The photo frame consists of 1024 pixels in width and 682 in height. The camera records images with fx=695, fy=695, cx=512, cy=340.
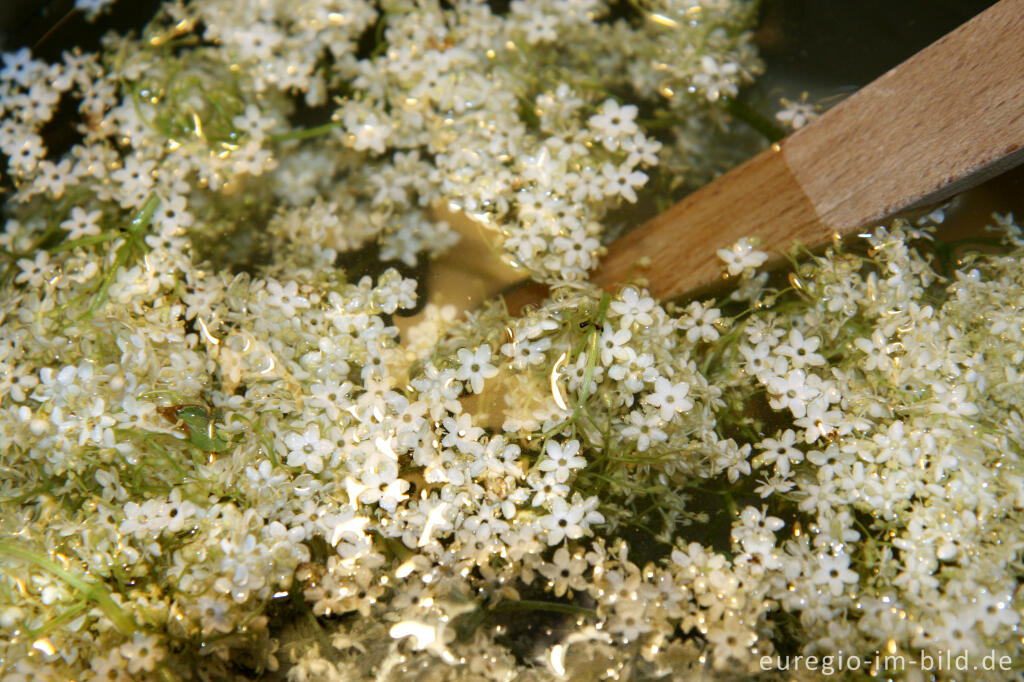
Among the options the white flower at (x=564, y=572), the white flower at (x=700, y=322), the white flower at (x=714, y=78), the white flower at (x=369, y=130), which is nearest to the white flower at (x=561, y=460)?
the white flower at (x=564, y=572)

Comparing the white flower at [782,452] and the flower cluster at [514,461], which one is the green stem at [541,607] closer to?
the flower cluster at [514,461]

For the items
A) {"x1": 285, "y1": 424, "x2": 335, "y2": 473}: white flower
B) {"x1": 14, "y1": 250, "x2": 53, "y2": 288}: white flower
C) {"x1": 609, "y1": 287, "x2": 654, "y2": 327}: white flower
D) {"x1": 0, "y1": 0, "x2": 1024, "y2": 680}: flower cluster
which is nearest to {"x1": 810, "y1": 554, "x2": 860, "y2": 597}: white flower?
{"x1": 0, "y1": 0, "x2": 1024, "y2": 680}: flower cluster

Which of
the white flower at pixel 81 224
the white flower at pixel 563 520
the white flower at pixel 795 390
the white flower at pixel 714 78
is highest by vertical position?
the white flower at pixel 81 224

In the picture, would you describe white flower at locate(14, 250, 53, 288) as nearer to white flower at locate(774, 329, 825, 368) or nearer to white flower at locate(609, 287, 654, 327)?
white flower at locate(609, 287, 654, 327)

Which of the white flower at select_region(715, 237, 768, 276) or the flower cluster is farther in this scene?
the white flower at select_region(715, 237, 768, 276)

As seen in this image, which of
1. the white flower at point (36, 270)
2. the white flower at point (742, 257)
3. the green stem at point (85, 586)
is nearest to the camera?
the green stem at point (85, 586)

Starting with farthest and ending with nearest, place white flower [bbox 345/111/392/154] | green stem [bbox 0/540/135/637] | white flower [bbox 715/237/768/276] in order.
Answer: white flower [bbox 345/111/392/154] < white flower [bbox 715/237/768/276] < green stem [bbox 0/540/135/637]

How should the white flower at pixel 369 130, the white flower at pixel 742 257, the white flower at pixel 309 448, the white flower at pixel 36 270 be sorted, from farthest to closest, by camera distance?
the white flower at pixel 369 130 → the white flower at pixel 36 270 → the white flower at pixel 742 257 → the white flower at pixel 309 448
